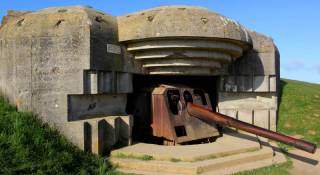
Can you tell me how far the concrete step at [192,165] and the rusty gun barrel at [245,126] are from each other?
0.52 m

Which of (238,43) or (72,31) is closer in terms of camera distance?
(72,31)

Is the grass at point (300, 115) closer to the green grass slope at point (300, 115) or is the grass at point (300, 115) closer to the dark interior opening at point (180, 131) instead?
the green grass slope at point (300, 115)

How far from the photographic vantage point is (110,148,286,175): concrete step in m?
5.92

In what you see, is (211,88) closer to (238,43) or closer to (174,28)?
(238,43)

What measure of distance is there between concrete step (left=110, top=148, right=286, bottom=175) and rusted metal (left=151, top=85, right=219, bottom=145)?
56.8 inches

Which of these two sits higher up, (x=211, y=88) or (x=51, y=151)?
(x=211, y=88)

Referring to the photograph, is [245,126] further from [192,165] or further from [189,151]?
[192,165]

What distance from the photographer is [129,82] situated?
26.2ft

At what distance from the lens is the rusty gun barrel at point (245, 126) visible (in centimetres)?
657

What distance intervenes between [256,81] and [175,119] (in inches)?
116

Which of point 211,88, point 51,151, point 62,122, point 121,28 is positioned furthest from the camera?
point 211,88

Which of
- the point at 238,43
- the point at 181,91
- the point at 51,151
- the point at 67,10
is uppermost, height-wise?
the point at 67,10

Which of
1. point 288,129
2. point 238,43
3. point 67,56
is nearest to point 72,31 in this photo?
point 67,56

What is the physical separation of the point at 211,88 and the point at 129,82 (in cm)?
344
